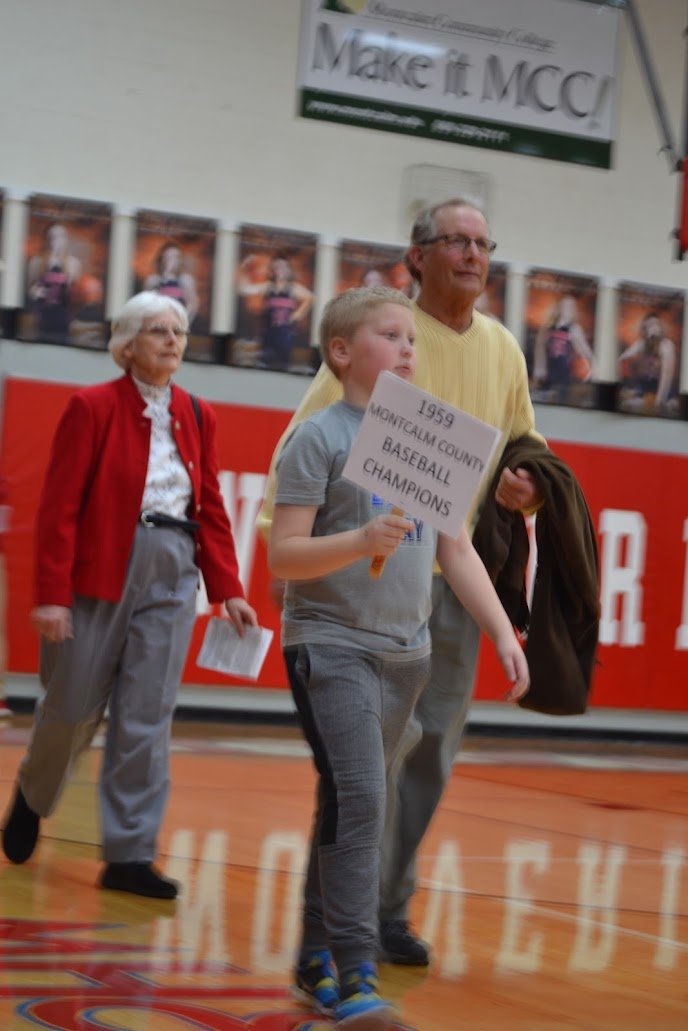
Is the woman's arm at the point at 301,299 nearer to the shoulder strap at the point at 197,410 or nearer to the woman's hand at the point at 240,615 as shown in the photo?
the shoulder strap at the point at 197,410

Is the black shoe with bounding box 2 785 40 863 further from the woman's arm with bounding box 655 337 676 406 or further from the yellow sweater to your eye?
the woman's arm with bounding box 655 337 676 406

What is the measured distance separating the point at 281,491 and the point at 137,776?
170 centimetres

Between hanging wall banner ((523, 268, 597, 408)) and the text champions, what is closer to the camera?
the text champions

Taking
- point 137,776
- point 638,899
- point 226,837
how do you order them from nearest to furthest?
point 137,776, point 638,899, point 226,837

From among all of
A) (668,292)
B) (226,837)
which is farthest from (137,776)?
(668,292)

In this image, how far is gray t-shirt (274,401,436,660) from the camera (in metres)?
3.10

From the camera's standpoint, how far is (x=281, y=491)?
3105mm

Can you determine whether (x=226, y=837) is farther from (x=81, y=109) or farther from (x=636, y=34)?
(x=636, y=34)

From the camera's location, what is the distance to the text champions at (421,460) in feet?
9.56

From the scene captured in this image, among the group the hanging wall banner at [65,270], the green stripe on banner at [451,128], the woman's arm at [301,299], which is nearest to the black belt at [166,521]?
the hanging wall banner at [65,270]

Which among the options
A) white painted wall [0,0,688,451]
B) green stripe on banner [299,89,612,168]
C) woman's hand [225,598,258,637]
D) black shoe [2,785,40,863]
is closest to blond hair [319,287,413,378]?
woman's hand [225,598,258,637]

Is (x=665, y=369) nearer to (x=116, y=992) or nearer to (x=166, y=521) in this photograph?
(x=166, y=521)

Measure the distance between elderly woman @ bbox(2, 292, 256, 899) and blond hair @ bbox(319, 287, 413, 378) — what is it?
1515 mm

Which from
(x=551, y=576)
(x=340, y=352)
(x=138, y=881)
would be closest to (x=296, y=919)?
(x=138, y=881)
